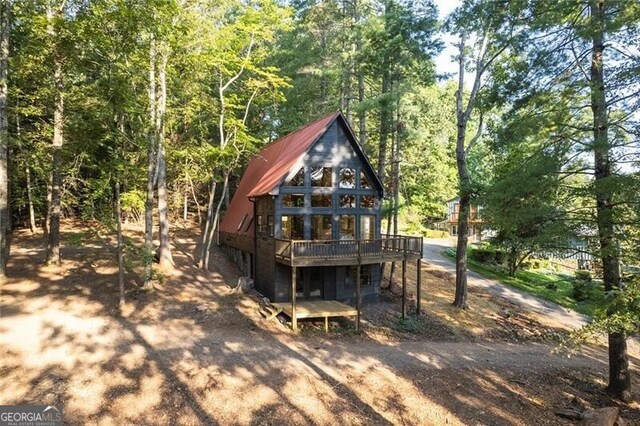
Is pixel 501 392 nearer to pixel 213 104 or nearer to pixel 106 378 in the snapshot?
pixel 106 378

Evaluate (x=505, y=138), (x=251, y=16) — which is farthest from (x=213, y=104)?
(x=505, y=138)

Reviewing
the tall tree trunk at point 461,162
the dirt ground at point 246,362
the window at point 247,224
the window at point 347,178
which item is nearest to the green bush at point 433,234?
the tall tree trunk at point 461,162

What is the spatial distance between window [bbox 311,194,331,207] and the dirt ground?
4.98 meters

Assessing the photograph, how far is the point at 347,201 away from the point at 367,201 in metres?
1.14

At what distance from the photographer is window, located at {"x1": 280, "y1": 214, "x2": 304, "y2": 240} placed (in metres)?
16.5

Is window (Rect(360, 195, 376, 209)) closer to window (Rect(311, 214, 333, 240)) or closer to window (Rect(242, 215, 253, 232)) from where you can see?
window (Rect(311, 214, 333, 240))

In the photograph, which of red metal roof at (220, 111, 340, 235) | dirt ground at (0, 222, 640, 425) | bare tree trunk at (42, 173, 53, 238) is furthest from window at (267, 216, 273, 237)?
bare tree trunk at (42, 173, 53, 238)

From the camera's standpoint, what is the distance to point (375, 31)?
19.1 m

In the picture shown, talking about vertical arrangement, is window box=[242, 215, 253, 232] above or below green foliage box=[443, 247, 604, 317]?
above

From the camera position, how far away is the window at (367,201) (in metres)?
17.8

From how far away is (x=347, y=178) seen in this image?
17.4 meters

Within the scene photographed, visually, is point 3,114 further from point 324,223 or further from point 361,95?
point 361,95

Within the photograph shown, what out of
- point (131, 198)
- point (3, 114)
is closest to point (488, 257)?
point (131, 198)

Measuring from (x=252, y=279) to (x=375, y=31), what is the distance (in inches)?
541
